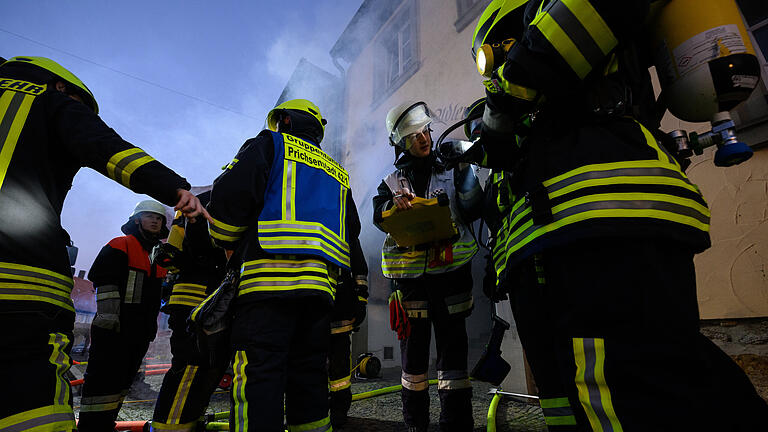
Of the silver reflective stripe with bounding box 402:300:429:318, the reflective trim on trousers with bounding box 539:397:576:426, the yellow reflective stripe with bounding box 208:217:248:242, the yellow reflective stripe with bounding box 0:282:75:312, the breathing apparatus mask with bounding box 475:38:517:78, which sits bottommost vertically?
the reflective trim on trousers with bounding box 539:397:576:426

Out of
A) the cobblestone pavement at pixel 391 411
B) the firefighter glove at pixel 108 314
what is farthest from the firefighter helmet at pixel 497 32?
the firefighter glove at pixel 108 314

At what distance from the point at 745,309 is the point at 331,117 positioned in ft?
32.7

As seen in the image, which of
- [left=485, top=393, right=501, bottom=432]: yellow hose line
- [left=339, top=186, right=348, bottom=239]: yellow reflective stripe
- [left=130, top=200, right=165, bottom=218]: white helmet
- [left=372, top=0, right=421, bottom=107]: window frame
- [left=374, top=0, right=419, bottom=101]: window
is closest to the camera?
[left=339, top=186, right=348, bottom=239]: yellow reflective stripe

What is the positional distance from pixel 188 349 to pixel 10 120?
5.61ft

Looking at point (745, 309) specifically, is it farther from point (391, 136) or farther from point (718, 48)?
point (391, 136)

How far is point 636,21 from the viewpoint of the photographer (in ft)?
3.02

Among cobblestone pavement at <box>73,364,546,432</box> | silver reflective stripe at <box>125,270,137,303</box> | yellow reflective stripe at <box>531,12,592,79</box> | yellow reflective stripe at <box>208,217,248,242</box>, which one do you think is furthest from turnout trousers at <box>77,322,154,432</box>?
yellow reflective stripe at <box>531,12,592,79</box>

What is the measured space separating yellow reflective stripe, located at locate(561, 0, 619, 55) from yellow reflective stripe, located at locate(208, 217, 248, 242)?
162 cm

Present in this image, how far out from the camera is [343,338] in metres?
3.42

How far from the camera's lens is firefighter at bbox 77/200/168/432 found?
2.71 metres

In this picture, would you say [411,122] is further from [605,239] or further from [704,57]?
[605,239]

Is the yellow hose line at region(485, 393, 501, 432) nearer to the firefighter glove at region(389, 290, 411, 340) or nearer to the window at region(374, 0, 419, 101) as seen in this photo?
the firefighter glove at region(389, 290, 411, 340)

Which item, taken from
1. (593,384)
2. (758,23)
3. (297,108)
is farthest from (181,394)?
(758,23)

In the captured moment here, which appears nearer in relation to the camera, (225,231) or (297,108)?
(225,231)
